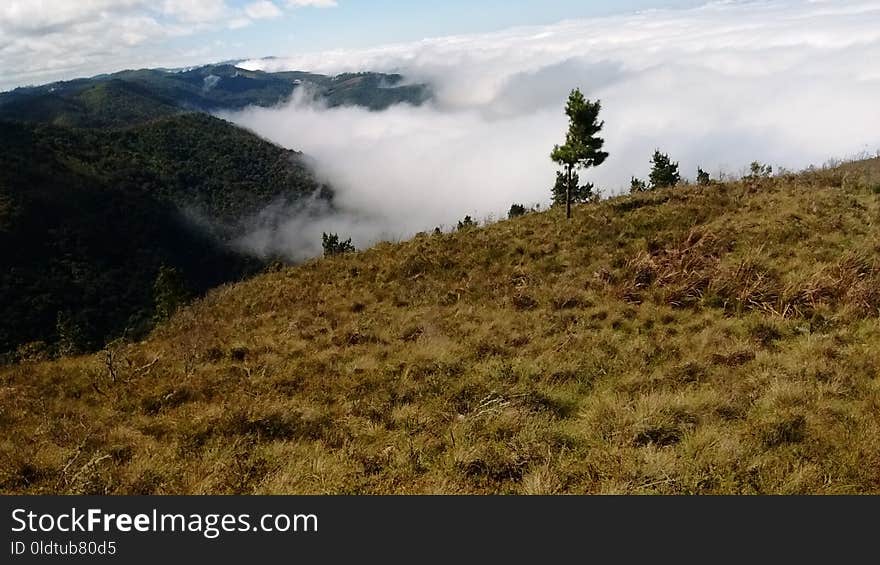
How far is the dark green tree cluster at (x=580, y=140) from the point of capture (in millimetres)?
25359

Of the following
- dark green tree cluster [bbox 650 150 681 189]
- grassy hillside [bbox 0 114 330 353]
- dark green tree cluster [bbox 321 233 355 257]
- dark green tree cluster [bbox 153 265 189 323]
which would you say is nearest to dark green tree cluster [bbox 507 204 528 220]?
dark green tree cluster [bbox 321 233 355 257]

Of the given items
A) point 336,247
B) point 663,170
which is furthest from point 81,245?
point 663,170

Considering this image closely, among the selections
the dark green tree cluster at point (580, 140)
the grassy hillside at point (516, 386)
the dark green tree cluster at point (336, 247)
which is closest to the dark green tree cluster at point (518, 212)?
the dark green tree cluster at point (580, 140)

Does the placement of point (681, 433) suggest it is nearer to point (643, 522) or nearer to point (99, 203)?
point (643, 522)

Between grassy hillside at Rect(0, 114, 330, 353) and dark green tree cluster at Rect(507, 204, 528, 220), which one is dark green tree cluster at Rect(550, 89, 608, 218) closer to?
dark green tree cluster at Rect(507, 204, 528, 220)

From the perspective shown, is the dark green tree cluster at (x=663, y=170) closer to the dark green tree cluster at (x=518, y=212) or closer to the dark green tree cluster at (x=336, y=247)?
the dark green tree cluster at (x=518, y=212)

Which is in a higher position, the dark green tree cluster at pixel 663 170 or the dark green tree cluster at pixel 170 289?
the dark green tree cluster at pixel 663 170

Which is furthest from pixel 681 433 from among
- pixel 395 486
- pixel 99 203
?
pixel 99 203

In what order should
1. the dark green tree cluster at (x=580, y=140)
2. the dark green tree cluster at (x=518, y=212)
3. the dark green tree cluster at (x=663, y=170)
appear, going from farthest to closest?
the dark green tree cluster at (x=663, y=170), the dark green tree cluster at (x=518, y=212), the dark green tree cluster at (x=580, y=140)

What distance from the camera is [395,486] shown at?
5996 millimetres

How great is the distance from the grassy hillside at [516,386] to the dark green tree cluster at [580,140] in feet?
31.6

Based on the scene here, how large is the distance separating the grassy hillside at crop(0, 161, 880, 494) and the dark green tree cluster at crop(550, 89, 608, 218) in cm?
964

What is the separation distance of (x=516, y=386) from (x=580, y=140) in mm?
20383

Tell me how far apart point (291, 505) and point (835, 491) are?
5936 millimetres
